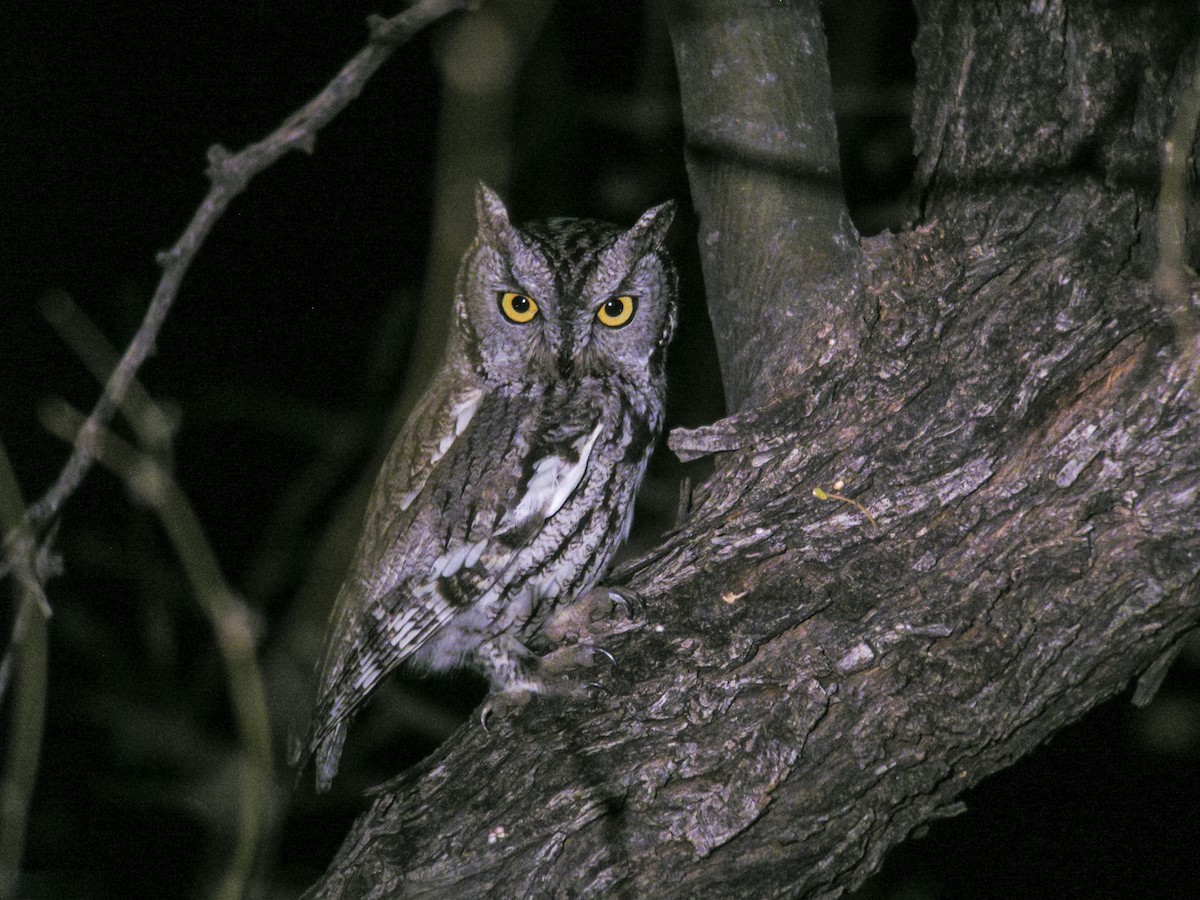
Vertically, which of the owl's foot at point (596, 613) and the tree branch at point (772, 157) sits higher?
the tree branch at point (772, 157)

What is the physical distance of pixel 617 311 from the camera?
1.98m

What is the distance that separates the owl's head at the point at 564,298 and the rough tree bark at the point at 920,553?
0.43 m

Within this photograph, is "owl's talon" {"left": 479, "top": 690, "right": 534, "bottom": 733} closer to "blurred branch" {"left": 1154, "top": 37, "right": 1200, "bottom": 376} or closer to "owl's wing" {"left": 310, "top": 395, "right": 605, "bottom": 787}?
"owl's wing" {"left": 310, "top": 395, "right": 605, "bottom": 787}

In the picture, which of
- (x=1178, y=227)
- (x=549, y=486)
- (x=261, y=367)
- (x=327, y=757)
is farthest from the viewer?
(x=261, y=367)

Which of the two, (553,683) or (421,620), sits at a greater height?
(421,620)

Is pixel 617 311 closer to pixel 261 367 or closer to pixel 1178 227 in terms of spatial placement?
pixel 1178 227

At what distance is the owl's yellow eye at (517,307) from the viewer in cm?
196

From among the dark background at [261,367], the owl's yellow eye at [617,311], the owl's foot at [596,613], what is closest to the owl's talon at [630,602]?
the owl's foot at [596,613]

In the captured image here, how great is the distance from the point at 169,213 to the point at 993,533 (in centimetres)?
225

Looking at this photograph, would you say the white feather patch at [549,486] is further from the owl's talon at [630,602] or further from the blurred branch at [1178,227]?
the blurred branch at [1178,227]

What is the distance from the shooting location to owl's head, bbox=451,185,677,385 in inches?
74.5

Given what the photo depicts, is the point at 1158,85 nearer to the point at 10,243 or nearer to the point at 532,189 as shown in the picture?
the point at 532,189

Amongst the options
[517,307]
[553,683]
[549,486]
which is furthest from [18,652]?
[517,307]

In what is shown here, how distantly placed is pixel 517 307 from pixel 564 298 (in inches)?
4.9
